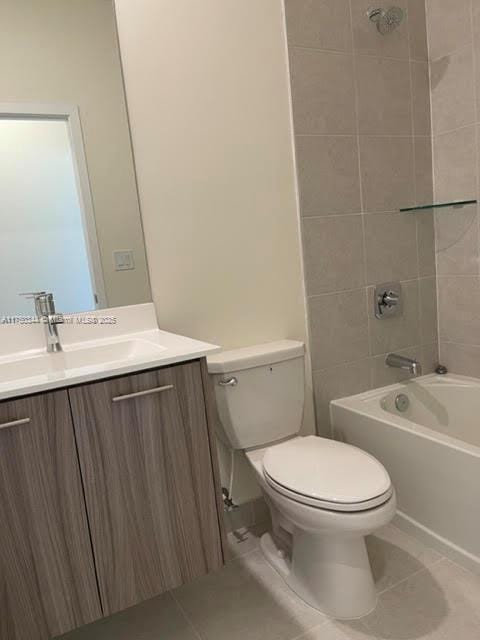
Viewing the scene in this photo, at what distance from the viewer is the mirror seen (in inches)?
61.2

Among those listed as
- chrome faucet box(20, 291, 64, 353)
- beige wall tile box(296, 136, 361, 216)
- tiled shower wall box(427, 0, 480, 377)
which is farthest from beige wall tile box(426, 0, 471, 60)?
chrome faucet box(20, 291, 64, 353)

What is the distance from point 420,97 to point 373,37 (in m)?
0.35

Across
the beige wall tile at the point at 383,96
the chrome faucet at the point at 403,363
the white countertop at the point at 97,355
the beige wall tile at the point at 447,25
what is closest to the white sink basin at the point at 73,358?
the white countertop at the point at 97,355

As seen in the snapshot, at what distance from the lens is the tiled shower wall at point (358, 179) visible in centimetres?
195

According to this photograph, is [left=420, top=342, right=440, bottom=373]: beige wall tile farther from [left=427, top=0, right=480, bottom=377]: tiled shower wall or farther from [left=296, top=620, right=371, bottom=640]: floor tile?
[left=296, top=620, right=371, bottom=640]: floor tile

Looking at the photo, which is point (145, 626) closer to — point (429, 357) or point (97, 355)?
point (97, 355)

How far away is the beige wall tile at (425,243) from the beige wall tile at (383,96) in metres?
0.39

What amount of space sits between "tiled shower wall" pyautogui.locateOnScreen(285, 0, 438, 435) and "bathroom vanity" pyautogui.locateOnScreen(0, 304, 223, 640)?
873 millimetres

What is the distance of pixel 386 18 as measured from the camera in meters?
1.97

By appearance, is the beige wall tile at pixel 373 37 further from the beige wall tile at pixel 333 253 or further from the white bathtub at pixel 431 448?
the white bathtub at pixel 431 448

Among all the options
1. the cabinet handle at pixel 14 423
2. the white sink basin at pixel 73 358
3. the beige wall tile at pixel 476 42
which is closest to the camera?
the cabinet handle at pixel 14 423

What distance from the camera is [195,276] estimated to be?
183cm

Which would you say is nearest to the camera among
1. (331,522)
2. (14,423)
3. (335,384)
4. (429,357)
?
(14,423)

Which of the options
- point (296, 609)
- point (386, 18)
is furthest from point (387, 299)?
point (296, 609)
